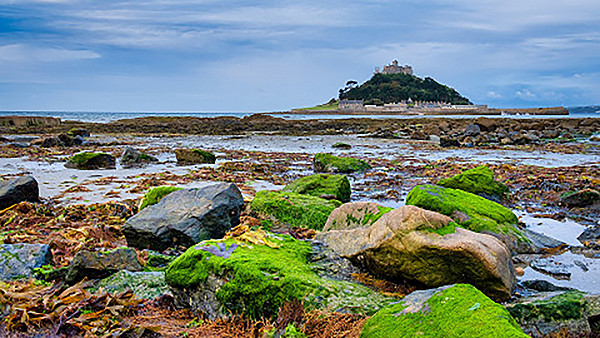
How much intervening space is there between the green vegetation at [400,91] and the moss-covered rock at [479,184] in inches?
5689

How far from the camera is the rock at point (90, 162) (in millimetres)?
12891

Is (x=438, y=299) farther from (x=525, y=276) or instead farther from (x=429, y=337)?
(x=525, y=276)

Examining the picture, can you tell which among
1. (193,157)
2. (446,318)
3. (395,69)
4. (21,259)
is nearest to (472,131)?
(193,157)

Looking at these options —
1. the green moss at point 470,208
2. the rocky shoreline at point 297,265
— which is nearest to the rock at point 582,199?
the rocky shoreline at point 297,265

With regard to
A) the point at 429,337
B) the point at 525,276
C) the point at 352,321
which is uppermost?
the point at 429,337

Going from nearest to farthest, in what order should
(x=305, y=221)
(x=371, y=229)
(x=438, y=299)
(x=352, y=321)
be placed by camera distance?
(x=438, y=299)
(x=352, y=321)
(x=371, y=229)
(x=305, y=221)

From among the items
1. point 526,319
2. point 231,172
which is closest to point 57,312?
point 526,319

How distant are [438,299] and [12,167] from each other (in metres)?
14.8

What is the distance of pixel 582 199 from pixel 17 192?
10.1 meters

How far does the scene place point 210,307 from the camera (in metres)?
3.33

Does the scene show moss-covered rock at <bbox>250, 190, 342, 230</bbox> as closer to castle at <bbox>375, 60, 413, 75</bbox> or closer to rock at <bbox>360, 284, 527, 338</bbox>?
rock at <bbox>360, 284, 527, 338</bbox>

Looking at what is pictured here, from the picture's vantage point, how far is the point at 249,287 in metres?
3.24

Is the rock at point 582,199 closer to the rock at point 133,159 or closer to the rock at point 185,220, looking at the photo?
the rock at point 185,220

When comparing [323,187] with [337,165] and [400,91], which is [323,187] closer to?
[337,165]
